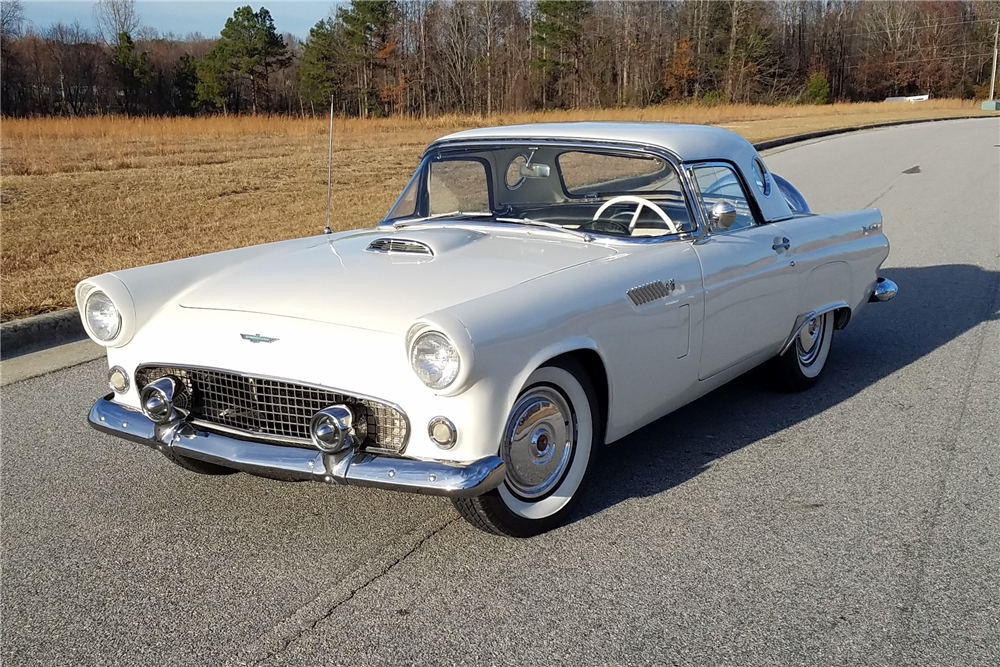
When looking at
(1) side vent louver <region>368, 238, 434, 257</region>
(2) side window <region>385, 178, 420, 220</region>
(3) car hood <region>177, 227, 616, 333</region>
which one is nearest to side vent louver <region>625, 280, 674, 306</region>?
(3) car hood <region>177, 227, 616, 333</region>

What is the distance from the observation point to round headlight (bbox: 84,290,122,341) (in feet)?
11.7

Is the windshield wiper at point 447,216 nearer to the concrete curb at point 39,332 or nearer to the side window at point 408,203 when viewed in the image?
the side window at point 408,203

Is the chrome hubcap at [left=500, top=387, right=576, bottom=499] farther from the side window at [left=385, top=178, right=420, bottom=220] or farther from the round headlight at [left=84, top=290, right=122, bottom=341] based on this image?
the side window at [left=385, top=178, right=420, bottom=220]

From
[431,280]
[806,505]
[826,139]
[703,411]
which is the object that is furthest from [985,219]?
[826,139]

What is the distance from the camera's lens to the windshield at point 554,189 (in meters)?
4.30

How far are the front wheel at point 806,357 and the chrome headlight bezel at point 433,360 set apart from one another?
2530mm

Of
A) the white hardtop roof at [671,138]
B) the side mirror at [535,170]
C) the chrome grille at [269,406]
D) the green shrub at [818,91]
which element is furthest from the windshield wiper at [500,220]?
the green shrub at [818,91]

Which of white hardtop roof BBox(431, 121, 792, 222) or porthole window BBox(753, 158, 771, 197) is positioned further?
porthole window BBox(753, 158, 771, 197)

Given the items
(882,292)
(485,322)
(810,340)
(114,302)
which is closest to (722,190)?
(810,340)

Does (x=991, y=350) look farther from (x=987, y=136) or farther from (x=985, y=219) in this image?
(x=987, y=136)

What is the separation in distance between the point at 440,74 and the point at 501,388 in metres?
62.6

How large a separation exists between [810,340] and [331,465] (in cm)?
315

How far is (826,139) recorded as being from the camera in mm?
26406

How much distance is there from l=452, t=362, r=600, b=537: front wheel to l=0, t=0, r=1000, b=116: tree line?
53.6 m
